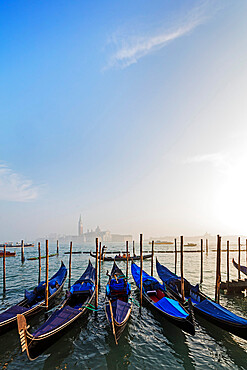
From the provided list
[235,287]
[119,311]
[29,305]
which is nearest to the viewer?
[119,311]

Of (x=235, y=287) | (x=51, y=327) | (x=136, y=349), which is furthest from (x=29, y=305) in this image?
(x=235, y=287)

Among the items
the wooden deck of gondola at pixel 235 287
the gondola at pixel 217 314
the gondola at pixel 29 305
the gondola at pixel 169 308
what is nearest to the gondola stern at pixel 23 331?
the gondola at pixel 29 305

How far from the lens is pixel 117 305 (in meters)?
9.23

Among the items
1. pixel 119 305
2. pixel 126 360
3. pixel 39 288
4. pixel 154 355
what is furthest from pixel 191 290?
pixel 39 288

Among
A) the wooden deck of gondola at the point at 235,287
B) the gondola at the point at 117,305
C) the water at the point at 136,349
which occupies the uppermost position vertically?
the gondola at the point at 117,305

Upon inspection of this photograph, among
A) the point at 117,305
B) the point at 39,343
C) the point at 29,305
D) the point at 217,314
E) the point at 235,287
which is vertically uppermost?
the point at 39,343

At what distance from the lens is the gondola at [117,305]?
7.35 meters

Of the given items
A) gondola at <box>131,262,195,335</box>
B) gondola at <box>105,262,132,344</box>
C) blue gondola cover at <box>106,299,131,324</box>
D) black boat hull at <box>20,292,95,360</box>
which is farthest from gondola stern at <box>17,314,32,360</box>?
gondola at <box>131,262,195,335</box>

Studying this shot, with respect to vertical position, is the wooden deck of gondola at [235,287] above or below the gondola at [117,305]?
below

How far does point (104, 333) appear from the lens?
8.45m

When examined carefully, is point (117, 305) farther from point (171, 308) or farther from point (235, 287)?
point (235, 287)

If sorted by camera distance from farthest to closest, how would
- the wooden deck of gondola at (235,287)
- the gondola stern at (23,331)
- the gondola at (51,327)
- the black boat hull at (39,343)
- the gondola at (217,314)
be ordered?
the wooden deck of gondola at (235,287) < the gondola at (217,314) < the black boat hull at (39,343) < the gondola at (51,327) < the gondola stern at (23,331)

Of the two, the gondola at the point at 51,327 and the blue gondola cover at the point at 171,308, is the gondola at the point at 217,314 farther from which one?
the gondola at the point at 51,327

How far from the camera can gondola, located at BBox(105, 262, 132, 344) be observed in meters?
7.35
